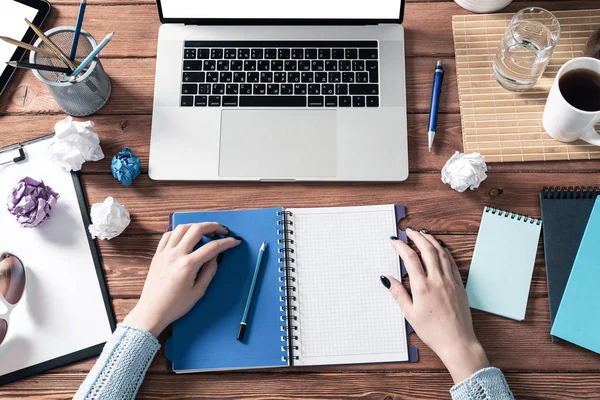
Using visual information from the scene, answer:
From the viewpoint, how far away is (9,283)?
89 centimetres

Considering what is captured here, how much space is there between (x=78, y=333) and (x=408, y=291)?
564 millimetres

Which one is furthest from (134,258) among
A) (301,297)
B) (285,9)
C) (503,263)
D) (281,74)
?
(503,263)

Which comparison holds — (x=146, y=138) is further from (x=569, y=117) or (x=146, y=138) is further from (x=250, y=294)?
(x=569, y=117)

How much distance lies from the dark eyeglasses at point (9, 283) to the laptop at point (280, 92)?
0.28m

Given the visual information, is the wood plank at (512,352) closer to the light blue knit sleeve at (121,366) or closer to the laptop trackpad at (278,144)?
the light blue knit sleeve at (121,366)

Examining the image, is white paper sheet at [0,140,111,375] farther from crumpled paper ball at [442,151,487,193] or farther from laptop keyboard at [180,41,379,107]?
crumpled paper ball at [442,151,487,193]

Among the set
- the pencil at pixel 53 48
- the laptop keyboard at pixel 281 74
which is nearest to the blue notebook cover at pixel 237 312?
the laptop keyboard at pixel 281 74

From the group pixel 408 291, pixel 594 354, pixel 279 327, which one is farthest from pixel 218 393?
pixel 594 354

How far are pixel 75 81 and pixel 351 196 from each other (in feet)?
1.68

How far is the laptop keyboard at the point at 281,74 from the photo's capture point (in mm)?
969

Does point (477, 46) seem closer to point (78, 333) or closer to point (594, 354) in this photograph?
point (594, 354)

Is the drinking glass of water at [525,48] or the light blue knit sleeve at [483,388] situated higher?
the drinking glass of water at [525,48]

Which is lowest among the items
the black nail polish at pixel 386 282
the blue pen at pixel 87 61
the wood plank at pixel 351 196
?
the black nail polish at pixel 386 282

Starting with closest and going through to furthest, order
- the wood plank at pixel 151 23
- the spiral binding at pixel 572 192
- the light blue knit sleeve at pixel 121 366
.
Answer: the light blue knit sleeve at pixel 121 366 < the spiral binding at pixel 572 192 < the wood plank at pixel 151 23
